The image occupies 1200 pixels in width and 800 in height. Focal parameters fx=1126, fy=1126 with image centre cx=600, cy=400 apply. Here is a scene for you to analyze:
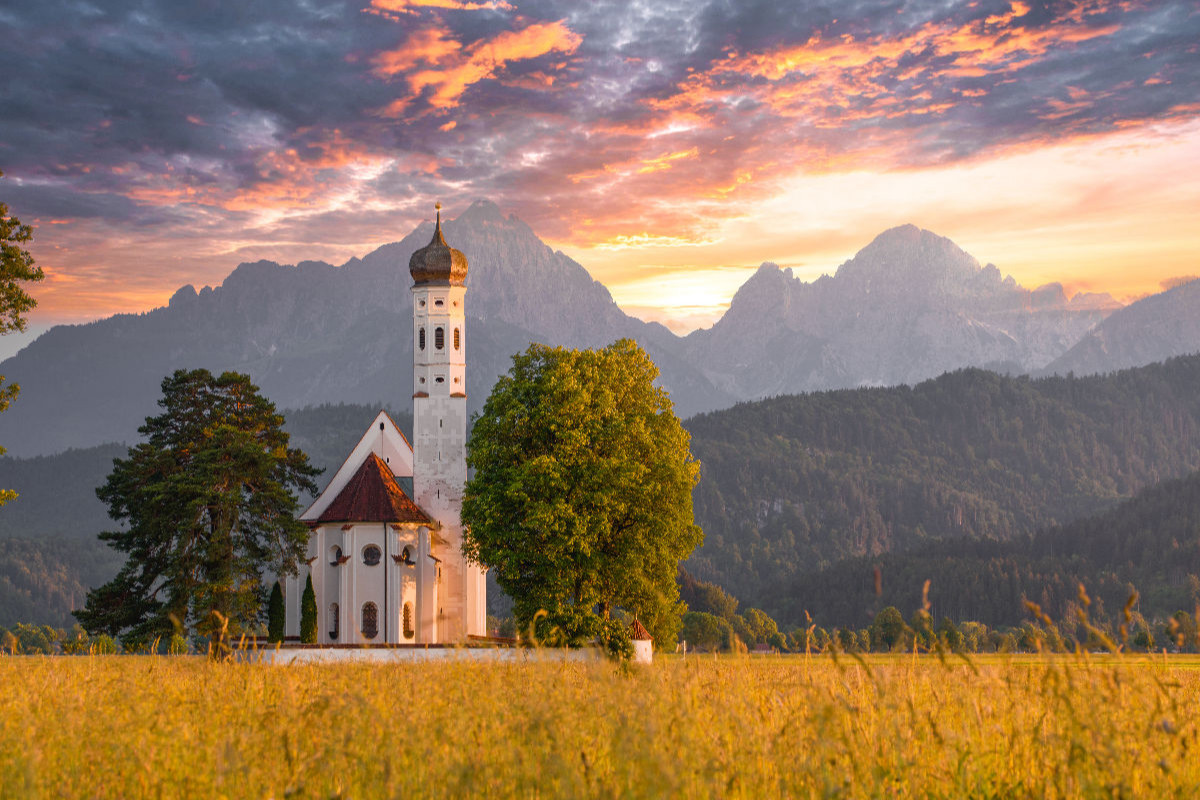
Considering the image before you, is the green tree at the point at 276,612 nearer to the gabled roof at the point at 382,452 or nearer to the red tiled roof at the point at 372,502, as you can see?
the red tiled roof at the point at 372,502

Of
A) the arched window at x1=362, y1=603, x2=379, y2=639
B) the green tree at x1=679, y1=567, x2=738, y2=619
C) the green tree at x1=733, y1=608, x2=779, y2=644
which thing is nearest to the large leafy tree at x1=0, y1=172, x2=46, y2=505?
the arched window at x1=362, y1=603, x2=379, y2=639

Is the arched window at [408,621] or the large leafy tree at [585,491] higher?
the large leafy tree at [585,491]

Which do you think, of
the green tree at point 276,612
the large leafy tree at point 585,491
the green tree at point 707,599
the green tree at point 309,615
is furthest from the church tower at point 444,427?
the green tree at point 707,599

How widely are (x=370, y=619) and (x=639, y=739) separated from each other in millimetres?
61300

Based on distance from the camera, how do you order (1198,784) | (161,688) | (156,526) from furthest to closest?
(156,526) → (161,688) → (1198,784)

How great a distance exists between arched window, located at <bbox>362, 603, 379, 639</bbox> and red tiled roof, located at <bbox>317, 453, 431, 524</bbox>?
505cm

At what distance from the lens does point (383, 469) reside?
2726 inches

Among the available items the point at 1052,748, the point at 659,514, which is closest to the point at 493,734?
the point at 1052,748

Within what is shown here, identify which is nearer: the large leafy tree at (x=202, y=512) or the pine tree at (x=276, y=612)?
the large leafy tree at (x=202, y=512)

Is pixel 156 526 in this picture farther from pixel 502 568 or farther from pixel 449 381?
pixel 449 381

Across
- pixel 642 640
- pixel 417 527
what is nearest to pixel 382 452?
pixel 417 527

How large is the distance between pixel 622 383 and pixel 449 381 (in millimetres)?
20443

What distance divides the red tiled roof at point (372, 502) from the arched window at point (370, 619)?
5.05m

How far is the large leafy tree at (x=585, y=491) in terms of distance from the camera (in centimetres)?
4875
